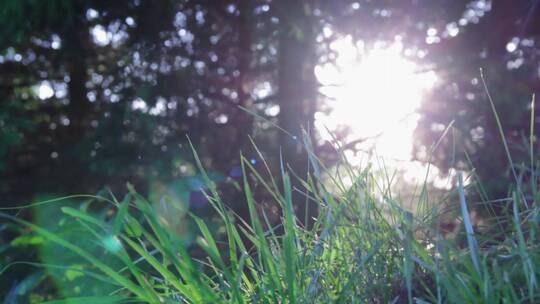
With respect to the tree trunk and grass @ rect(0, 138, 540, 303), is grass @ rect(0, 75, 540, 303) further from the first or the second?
the tree trunk

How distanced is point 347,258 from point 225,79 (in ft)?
17.7

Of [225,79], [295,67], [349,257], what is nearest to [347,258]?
[349,257]

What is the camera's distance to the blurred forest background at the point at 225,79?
5.18 metres

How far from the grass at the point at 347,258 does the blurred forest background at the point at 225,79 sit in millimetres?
3307

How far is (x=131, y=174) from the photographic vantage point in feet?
17.1

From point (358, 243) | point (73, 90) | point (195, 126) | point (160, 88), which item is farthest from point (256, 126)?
point (358, 243)

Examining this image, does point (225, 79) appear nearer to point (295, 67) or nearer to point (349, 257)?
point (295, 67)

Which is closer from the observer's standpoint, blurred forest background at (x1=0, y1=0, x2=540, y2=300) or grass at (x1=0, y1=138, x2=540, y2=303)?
grass at (x1=0, y1=138, x2=540, y2=303)

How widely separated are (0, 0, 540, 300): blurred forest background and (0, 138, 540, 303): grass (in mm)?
3307

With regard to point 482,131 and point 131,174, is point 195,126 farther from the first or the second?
point 482,131

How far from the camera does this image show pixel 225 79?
6512 millimetres

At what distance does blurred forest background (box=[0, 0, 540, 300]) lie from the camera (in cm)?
518

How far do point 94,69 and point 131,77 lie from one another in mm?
1652

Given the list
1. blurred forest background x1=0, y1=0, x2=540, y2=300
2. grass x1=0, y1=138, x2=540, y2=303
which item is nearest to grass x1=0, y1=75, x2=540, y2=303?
grass x1=0, y1=138, x2=540, y2=303
